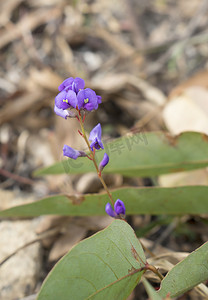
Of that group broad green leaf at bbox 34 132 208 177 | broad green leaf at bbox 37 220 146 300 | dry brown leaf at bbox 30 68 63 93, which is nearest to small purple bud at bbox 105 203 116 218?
broad green leaf at bbox 37 220 146 300

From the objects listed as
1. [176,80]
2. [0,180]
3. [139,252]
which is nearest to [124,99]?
[176,80]

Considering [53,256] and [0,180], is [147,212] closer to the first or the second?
[53,256]

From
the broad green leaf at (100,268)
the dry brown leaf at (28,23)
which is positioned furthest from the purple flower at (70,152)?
the dry brown leaf at (28,23)

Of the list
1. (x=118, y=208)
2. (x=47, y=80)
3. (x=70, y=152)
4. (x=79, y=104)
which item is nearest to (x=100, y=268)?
(x=118, y=208)

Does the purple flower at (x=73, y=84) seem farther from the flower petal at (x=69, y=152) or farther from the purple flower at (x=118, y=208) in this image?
the purple flower at (x=118, y=208)

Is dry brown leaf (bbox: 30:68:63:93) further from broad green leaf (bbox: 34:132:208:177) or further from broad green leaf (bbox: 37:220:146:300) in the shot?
broad green leaf (bbox: 37:220:146:300)
